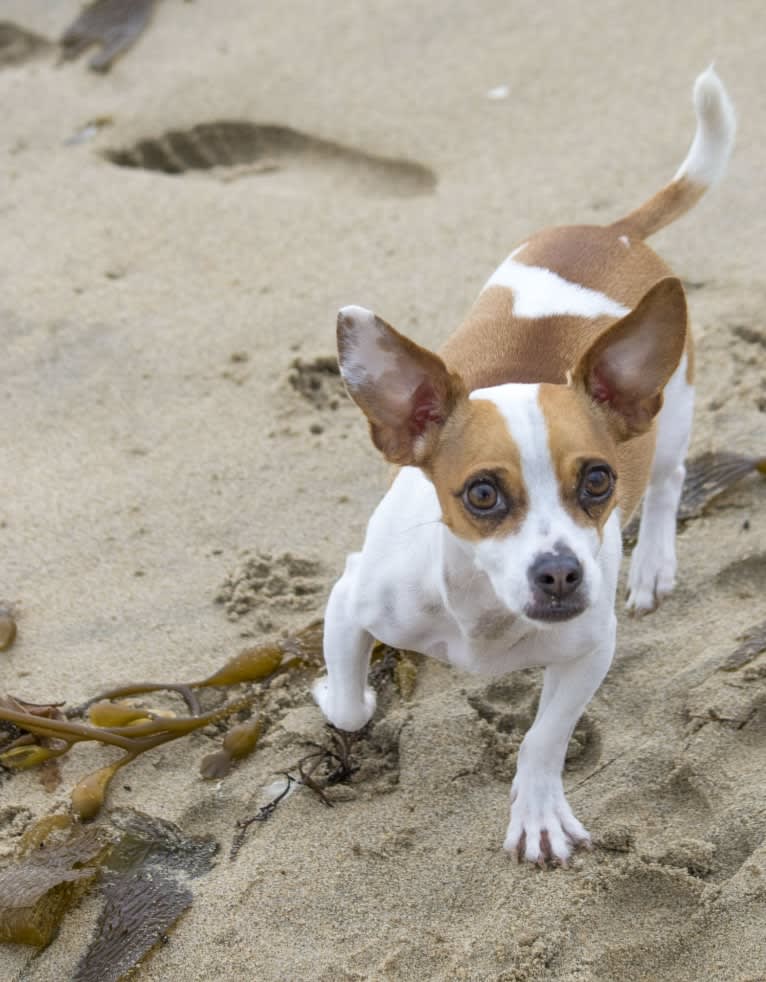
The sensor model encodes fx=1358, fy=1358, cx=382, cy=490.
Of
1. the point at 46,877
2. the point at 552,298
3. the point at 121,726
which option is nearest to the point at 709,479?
the point at 552,298

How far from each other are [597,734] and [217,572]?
117 centimetres

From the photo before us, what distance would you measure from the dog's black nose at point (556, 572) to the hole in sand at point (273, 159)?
341cm

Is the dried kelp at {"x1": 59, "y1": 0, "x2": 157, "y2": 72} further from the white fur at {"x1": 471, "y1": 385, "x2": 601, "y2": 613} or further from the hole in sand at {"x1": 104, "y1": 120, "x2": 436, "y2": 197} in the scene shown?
the white fur at {"x1": 471, "y1": 385, "x2": 601, "y2": 613}

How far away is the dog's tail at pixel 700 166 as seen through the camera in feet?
12.4

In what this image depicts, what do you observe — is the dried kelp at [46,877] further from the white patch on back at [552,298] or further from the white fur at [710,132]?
the white fur at [710,132]

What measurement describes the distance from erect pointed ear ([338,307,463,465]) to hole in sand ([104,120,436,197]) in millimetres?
3021

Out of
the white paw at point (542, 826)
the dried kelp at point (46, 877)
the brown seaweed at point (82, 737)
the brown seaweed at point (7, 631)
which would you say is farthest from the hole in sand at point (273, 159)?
the dried kelp at point (46, 877)

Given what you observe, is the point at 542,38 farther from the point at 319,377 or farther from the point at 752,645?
the point at 752,645

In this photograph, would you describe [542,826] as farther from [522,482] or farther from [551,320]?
[551,320]

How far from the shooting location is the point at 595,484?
8.48 feet

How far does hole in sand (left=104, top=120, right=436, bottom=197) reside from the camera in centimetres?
568

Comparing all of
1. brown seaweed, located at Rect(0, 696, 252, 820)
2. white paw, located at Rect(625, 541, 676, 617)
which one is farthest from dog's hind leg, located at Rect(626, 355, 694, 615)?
brown seaweed, located at Rect(0, 696, 252, 820)

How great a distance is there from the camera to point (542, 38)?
20.6 ft

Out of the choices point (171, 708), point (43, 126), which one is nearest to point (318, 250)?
point (43, 126)
